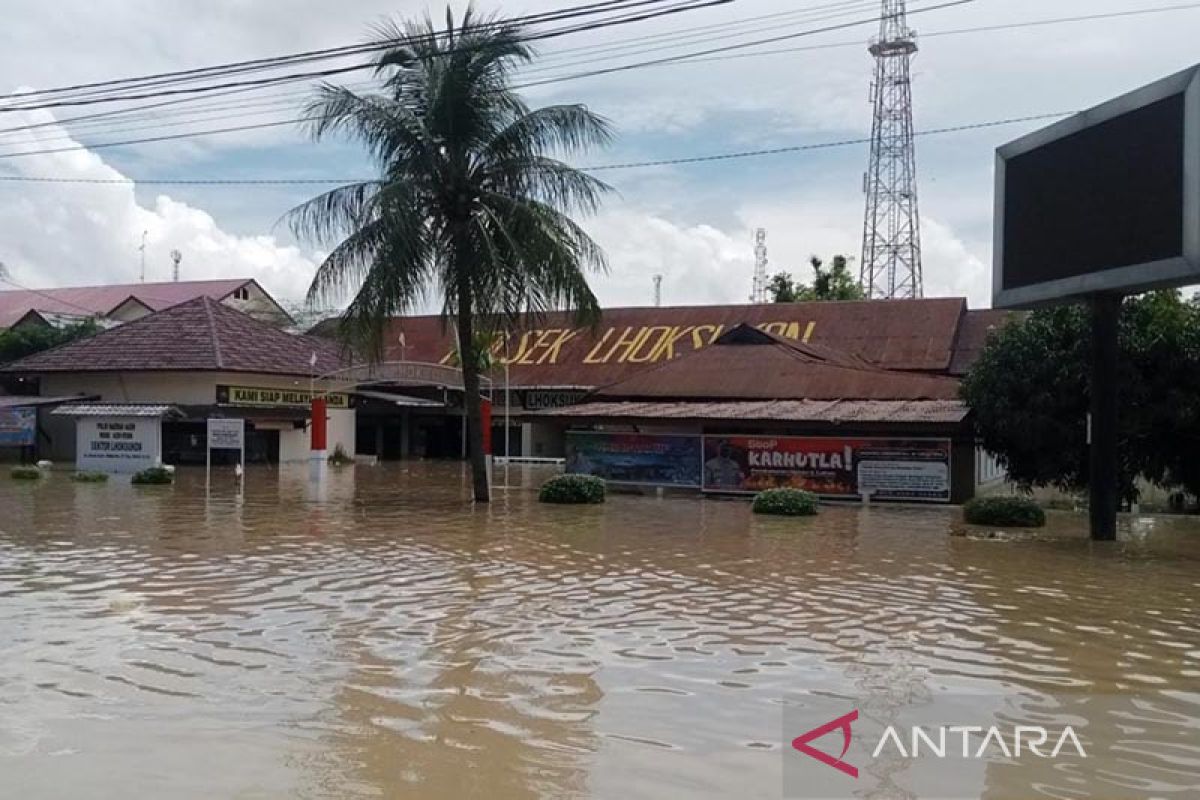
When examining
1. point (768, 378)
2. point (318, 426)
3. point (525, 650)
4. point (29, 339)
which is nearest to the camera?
point (525, 650)

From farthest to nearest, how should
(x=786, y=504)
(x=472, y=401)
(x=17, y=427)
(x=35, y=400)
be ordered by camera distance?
(x=35, y=400) < (x=17, y=427) < (x=472, y=401) < (x=786, y=504)

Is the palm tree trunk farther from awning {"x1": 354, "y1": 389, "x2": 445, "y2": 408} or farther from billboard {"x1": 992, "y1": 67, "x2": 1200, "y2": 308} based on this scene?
awning {"x1": 354, "y1": 389, "x2": 445, "y2": 408}

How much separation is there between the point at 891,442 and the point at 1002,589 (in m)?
12.3

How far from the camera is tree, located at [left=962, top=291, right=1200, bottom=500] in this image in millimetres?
20359

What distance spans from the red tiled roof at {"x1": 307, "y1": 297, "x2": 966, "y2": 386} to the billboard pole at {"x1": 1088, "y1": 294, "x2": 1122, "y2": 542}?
20844 mm

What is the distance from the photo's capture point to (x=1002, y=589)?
12.1 m

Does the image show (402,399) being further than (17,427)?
Yes

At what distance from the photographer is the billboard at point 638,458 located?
26609 millimetres

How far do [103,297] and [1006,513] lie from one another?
199 ft

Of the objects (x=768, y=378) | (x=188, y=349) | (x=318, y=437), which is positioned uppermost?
(x=188, y=349)

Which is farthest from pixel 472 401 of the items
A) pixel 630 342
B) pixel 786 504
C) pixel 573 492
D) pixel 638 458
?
pixel 630 342

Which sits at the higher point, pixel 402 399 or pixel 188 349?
pixel 188 349

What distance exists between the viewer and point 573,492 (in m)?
23.1

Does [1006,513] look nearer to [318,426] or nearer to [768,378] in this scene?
[768,378]
